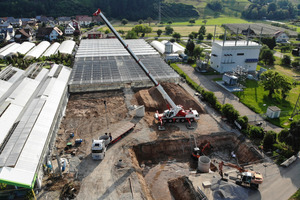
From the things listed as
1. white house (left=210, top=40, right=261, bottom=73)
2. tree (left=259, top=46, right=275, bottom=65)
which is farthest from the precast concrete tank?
tree (left=259, top=46, right=275, bottom=65)

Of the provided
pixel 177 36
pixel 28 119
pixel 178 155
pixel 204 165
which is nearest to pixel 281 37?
pixel 177 36

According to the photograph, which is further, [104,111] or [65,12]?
[65,12]

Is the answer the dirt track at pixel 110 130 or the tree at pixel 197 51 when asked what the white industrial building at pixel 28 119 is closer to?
the dirt track at pixel 110 130

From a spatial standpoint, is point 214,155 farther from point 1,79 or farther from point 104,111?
point 1,79

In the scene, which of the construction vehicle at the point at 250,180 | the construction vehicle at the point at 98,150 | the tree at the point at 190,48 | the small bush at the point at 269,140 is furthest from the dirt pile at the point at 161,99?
the tree at the point at 190,48

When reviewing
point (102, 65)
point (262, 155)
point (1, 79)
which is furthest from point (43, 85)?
point (262, 155)

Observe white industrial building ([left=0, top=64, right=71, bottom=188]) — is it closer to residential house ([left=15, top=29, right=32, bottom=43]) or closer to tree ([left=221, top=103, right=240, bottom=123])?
tree ([left=221, top=103, right=240, bottom=123])
